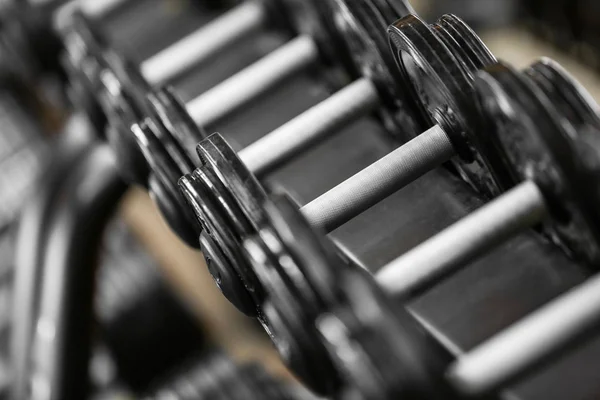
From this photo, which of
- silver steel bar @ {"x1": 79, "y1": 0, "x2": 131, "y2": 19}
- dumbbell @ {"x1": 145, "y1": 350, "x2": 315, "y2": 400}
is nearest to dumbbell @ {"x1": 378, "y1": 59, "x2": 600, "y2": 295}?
silver steel bar @ {"x1": 79, "y1": 0, "x2": 131, "y2": 19}

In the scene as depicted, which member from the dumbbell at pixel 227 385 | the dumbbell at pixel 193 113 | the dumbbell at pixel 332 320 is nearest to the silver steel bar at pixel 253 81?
the dumbbell at pixel 193 113

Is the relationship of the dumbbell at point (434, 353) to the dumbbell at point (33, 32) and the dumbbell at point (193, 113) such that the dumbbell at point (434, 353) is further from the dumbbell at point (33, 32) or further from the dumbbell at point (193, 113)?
the dumbbell at point (33, 32)

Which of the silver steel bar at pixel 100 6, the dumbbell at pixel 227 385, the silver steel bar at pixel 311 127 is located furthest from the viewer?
the dumbbell at pixel 227 385

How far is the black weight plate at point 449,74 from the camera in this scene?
0.28 m

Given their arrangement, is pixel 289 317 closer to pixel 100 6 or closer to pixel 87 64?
pixel 87 64

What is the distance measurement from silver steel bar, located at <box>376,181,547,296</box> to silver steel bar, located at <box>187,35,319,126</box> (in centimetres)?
14

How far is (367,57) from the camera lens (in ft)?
1.11

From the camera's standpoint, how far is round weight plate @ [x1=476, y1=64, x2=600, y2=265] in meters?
0.25

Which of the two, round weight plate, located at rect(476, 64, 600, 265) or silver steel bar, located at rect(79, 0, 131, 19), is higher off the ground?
silver steel bar, located at rect(79, 0, 131, 19)

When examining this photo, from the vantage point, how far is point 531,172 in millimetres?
274

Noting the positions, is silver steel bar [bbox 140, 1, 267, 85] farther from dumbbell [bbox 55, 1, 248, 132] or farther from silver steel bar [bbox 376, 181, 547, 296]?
silver steel bar [bbox 376, 181, 547, 296]

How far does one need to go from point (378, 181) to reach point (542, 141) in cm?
7

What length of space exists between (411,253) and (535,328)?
50mm

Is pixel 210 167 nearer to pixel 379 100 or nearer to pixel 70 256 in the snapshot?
pixel 379 100
